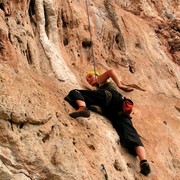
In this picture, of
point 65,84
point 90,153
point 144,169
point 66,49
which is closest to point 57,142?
point 90,153

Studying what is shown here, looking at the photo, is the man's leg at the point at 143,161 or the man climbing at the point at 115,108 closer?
the man's leg at the point at 143,161

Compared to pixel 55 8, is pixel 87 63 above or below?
below

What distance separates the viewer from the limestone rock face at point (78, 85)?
18.6 ft

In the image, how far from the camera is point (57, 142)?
5961 mm

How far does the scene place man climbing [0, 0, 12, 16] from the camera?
8.03 meters

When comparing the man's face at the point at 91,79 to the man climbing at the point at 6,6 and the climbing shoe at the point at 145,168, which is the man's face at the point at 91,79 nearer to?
the man climbing at the point at 6,6

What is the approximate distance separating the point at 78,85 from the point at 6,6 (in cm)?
213

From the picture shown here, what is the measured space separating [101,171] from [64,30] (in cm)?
524

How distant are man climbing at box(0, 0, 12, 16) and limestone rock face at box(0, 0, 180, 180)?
0.28ft

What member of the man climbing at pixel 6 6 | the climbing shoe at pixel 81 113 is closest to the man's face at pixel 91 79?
the climbing shoe at pixel 81 113

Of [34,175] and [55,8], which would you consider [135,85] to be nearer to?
[55,8]

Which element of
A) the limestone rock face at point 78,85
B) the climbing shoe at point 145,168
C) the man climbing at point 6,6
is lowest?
the climbing shoe at point 145,168

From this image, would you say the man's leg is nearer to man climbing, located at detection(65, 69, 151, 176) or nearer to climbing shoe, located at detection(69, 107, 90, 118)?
man climbing, located at detection(65, 69, 151, 176)

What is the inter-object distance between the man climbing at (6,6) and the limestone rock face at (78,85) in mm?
85
